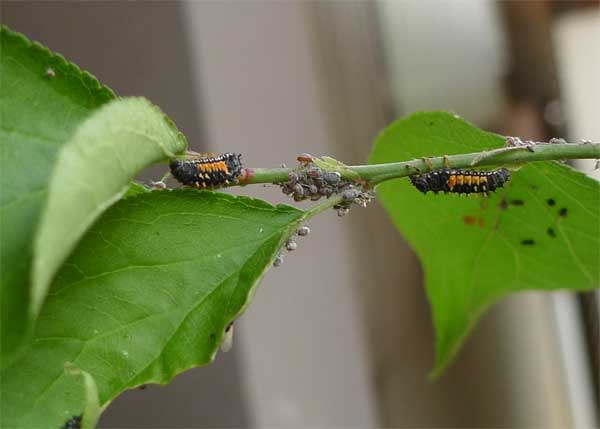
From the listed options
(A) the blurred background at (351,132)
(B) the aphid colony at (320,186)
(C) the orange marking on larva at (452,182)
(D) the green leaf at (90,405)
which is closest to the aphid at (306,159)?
(B) the aphid colony at (320,186)

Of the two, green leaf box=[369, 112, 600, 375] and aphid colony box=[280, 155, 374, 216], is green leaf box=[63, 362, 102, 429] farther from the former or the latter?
green leaf box=[369, 112, 600, 375]

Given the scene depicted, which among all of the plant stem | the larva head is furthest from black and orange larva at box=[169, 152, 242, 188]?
the larva head

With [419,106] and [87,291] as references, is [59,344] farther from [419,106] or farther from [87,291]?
[419,106]

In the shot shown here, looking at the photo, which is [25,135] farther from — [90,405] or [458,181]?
[458,181]

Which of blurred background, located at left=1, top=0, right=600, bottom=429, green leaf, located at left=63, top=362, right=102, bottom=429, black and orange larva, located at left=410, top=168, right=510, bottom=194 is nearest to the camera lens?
green leaf, located at left=63, top=362, right=102, bottom=429

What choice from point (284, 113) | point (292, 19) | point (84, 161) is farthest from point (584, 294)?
point (84, 161)

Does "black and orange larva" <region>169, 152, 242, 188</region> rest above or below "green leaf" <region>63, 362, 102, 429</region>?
above

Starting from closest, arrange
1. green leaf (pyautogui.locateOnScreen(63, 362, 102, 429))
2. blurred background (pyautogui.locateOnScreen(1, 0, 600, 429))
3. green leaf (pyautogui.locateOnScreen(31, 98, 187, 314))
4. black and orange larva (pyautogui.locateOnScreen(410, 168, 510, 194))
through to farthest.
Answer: green leaf (pyautogui.locateOnScreen(31, 98, 187, 314))
green leaf (pyautogui.locateOnScreen(63, 362, 102, 429))
black and orange larva (pyautogui.locateOnScreen(410, 168, 510, 194))
blurred background (pyautogui.locateOnScreen(1, 0, 600, 429))
